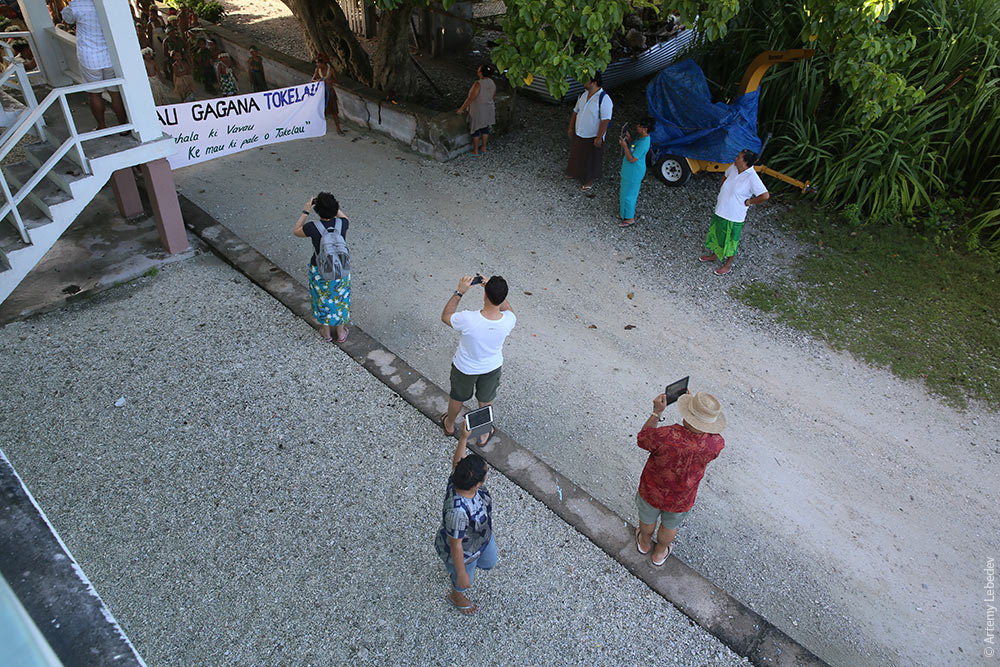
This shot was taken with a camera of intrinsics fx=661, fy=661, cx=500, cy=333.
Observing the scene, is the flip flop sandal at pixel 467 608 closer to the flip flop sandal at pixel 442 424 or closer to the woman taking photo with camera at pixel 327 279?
the flip flop sandal at pixel 442 424

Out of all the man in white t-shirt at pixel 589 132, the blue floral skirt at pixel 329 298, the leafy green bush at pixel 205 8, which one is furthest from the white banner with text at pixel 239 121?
the leafy green bush at pixel 205 8

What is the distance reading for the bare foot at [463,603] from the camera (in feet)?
12.8

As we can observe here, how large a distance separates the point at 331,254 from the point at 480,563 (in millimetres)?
2690

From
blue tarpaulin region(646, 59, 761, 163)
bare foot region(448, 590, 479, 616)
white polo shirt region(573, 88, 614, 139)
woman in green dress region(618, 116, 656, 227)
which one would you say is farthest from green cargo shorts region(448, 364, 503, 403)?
blue tarpaulin region(646, 59, 761, 163)

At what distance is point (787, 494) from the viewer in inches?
196

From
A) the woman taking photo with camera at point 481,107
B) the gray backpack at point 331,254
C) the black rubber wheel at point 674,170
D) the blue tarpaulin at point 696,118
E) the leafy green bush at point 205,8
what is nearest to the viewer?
the gray backpack at point 331,254

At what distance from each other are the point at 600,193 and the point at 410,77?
3.98m

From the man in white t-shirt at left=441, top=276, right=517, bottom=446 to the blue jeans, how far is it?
3.88 ft

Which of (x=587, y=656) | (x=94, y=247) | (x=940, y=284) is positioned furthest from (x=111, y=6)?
(x=940, y=284)

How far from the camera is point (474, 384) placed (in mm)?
4695

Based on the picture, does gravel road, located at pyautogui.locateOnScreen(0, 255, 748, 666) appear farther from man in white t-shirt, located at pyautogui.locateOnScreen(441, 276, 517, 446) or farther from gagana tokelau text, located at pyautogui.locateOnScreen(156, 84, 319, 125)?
gagana tokelau text, located at pyautogui.locateOnScreen(156, 84, 319, 125)

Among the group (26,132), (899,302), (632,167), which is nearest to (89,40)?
(26,132)

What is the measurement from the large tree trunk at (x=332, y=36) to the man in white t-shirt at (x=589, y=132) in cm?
418

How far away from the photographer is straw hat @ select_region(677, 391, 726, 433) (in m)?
3.61
